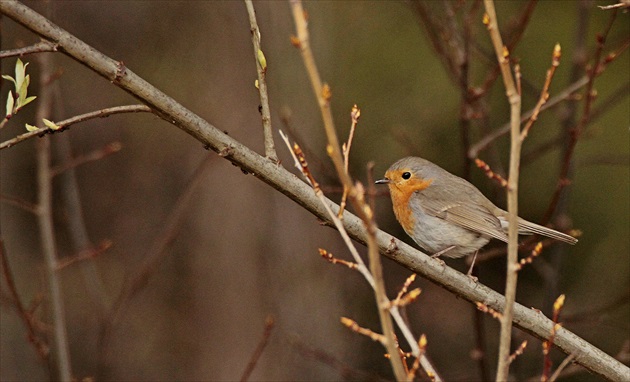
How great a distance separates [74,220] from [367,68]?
4771mm

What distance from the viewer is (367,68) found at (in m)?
9.38

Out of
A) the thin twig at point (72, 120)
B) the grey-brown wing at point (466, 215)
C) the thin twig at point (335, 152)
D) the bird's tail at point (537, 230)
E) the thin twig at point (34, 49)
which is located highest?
the grey-brown wing at point (466, 215)

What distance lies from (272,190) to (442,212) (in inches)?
170

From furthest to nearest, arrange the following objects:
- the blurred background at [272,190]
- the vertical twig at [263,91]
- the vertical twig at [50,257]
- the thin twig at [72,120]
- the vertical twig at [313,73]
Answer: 1. the blurred background at [272,190]
2. the vertical twig at [50,257]
3. the vertical twig at [263,91]
4. the thin twig at [72,120]
5. the vertical twig at [313,73]

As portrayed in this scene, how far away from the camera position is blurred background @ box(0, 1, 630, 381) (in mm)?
7723

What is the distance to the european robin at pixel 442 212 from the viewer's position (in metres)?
4.26

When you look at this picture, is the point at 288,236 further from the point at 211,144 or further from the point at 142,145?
the point at 211,144

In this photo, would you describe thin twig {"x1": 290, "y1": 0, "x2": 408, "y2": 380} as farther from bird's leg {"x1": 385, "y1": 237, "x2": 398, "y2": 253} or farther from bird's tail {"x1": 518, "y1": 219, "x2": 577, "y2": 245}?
bird's tail {"x1": 518, "y1": 219, "x2": 577, "y2": 245}

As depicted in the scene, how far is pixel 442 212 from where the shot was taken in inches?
170

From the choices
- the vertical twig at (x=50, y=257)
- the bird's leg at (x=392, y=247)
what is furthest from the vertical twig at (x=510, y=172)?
the vertical twig at (x=50, y=257)

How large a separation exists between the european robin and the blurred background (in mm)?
2695

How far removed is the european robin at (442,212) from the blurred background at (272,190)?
106 inches

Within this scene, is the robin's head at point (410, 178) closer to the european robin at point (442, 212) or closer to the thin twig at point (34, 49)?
the european robin at point (442, 212)

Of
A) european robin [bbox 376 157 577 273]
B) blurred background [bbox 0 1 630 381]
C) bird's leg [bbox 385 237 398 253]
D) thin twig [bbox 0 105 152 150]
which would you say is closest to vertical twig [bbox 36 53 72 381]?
european robin [bbox 376 157 577 273]
